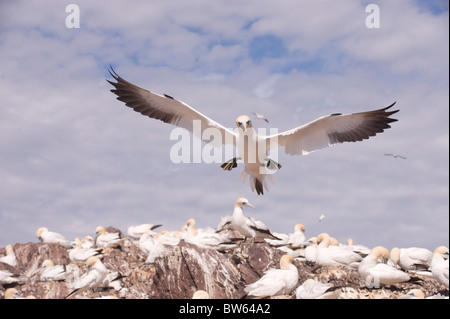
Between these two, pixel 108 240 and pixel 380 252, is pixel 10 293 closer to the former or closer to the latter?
pixel 108 240

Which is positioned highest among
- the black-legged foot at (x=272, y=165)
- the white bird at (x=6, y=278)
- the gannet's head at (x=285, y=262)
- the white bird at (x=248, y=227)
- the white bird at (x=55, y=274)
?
the black-legged foot at (x=272, y=165)

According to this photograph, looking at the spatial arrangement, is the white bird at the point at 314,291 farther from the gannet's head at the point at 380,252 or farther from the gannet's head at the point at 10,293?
the gannet's head at the point at 10,293

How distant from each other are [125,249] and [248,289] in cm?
713

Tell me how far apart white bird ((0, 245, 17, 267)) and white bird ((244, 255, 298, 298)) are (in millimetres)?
8263

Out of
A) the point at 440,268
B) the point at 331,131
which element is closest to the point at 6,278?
the point at 331,131

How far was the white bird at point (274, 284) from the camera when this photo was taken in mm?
9227

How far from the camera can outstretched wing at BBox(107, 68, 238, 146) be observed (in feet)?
33.0

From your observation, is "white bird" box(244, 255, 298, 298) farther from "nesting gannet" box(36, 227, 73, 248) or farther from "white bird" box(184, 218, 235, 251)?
"nesting gannet" box(36, 227, 73, 248)

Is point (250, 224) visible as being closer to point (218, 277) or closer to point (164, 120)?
point (218, 277)

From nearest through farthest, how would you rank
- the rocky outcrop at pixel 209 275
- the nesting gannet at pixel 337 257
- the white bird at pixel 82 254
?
the rocky outcrop at pixel 209 275 < the nesting gannet at pixel 337 257 < the white bird at pixel 82 254

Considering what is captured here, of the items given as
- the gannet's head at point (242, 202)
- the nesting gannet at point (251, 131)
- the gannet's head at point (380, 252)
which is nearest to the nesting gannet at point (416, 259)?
the gannet's head at point (380, 252)

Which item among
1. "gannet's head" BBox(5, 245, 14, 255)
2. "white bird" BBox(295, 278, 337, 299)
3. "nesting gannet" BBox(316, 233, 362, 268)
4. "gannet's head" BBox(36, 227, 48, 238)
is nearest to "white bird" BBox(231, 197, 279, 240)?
"nesting gannet" BBox(316, 233, 362, 268)

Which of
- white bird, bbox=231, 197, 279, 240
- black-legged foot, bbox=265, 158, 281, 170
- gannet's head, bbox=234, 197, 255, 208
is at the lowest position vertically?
white bird, bbox=231, 197, 279, 240

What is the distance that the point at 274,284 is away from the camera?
9383 mm
